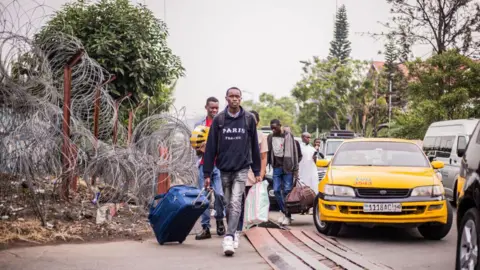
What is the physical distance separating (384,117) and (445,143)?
45342 millimetres

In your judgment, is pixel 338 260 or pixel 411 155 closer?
pixel 338 260

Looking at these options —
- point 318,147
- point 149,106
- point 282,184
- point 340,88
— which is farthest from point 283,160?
point 340,88

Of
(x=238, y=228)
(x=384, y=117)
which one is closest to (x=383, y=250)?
(x=238, y=228)

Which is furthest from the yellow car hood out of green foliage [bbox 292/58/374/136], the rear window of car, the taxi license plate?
green foliage [bbox 292/58/374/136]

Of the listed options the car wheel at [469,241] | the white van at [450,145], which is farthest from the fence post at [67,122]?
the white van at [450,145]

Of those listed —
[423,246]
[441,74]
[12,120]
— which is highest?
[441,74]

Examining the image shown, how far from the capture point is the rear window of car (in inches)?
404

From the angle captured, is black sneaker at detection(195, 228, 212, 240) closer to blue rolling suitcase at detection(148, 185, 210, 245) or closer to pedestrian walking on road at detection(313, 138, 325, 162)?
blue rolling suitcase at detection(148, 185, 210, 245)

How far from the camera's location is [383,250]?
8.40m

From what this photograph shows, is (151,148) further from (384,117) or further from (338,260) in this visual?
(384,117)

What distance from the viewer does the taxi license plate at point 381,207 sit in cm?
893

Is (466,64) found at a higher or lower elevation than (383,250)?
higher

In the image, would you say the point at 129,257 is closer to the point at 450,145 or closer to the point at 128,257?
the point at 128,257

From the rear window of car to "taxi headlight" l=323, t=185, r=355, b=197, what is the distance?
982 mm
